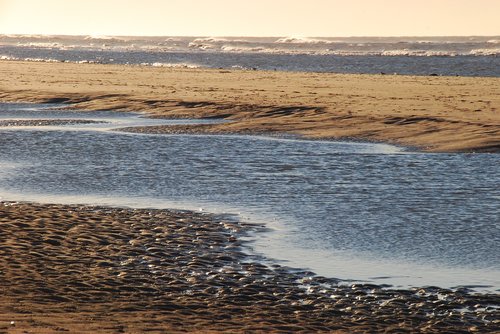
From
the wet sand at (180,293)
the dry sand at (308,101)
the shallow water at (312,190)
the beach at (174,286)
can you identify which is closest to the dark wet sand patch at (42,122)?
the shallow water at (312,190)

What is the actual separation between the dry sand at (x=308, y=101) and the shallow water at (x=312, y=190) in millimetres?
2279

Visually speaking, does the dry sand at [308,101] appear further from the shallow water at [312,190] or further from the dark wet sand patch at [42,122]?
the dark wet sand patch at [42,122]

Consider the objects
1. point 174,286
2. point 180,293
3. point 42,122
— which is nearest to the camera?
point 180,293

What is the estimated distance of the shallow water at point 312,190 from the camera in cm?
1427

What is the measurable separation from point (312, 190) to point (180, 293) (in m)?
8.40

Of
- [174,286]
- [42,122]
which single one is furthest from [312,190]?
[42,122]

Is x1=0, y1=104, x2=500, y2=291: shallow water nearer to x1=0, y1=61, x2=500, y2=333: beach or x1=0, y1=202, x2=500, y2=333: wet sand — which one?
x1=0, y1=61, x2=500, y2=333: beach

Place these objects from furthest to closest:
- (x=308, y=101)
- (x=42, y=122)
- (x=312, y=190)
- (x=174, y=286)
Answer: (x=308, y=101), (x=42, y=122), (x=312, y=190), (x=174, y=286)

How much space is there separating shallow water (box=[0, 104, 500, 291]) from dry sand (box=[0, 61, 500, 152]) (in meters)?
2.28

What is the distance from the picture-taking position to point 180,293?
1201 cm

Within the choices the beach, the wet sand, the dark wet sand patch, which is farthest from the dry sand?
the wet sand

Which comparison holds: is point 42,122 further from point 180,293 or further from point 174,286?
point 180,293

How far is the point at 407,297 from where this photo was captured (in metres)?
12.0

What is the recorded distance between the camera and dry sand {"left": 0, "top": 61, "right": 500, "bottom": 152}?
30.2 meters
